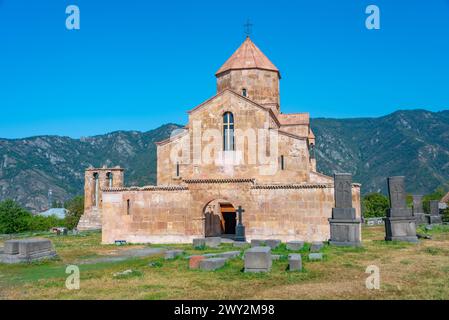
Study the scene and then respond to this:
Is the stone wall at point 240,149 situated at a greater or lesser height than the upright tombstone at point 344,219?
greater

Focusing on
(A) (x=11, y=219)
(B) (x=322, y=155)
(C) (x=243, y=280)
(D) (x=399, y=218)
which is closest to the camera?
(C) (x=243, y=280)

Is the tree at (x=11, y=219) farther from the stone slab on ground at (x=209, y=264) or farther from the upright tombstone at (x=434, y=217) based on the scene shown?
the upright tombstone at (x=434, y=217)

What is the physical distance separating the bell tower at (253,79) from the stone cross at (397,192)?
11.3 m

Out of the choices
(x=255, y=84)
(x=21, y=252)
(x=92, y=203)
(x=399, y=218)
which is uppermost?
(x=255, y=84)

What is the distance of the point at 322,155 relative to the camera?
11650 centimetres

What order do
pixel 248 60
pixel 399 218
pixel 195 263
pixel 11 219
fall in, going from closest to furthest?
1. pixel 195 263
2. pixel 399 218
3. pixel 248 60
4. pixel 11 219

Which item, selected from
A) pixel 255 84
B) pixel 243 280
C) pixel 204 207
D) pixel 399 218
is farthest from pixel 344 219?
pixel 255 84

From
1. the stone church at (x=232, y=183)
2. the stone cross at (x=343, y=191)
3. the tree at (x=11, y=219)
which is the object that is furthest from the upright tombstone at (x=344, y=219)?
the tree at (x=11, y=219)

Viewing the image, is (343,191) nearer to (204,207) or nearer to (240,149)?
(204,207)

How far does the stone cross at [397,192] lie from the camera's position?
16953mm

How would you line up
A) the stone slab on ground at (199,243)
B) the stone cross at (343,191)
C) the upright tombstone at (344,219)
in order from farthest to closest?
1. the stone slab on ground at (199,243)
2. the stone cross at (343,191)
3. the upright tombstone at (344,219)

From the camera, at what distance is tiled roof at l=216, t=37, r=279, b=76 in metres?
27.2

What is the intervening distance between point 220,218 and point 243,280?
51.1 feet
